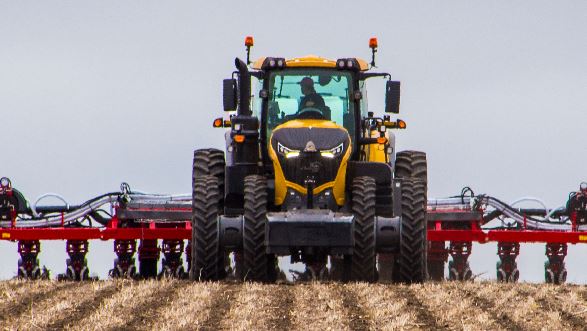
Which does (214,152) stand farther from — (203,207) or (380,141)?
(380,141)

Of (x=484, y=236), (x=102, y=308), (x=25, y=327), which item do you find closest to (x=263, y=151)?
(x=102, y=308)

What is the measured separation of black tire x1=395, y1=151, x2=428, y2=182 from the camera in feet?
51.0

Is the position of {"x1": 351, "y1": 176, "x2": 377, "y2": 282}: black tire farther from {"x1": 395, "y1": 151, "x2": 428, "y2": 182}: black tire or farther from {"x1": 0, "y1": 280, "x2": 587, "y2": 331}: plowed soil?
{"x1": 395, "y1": 151, "x2": 428, "y2": 182}: black tire

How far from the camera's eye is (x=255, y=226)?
13.4m

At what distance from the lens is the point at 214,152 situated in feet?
49.6

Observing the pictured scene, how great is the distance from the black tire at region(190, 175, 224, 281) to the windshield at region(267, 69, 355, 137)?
3.89 feet

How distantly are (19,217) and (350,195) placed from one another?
8.69 meters

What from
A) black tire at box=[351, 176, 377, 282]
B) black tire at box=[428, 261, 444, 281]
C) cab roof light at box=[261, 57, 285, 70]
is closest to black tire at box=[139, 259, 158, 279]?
black tire at box=[428, 261, 444, 281]

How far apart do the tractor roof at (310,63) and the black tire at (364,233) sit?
1782mm

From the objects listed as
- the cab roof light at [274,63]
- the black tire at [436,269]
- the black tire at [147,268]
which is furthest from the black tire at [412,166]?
the black tire at [147,268]

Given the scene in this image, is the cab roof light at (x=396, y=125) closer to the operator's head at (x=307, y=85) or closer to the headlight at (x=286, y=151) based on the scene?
the operator's head at (x=307, y=85)

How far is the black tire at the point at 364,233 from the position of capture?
44.2 feet

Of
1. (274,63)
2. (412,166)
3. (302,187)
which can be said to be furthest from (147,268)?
(302,187)

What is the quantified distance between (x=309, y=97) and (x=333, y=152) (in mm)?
975
